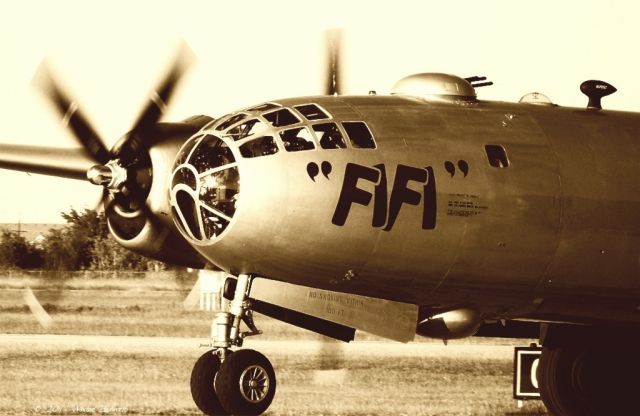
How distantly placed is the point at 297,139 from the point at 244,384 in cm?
272

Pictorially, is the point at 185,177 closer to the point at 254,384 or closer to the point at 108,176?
the point at 254,384

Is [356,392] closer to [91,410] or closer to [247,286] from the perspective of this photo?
[91,410]

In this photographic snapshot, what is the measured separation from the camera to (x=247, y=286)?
1422 centimetres

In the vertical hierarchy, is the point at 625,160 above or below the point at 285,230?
above

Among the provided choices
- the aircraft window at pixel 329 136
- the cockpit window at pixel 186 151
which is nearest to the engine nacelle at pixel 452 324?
the aircraft window at pixel 329 136

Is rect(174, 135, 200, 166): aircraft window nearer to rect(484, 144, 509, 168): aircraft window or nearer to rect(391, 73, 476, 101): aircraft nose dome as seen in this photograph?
rect(391, 73, 476, 101): aircraft nose dome

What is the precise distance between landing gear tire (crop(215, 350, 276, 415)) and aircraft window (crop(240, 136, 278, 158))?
215 centimetres

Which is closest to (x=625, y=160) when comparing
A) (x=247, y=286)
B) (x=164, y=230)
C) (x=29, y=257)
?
(x=247, y=286)

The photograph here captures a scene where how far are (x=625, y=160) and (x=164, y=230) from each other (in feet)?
19.7

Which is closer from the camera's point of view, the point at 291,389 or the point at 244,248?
the point at 244,248

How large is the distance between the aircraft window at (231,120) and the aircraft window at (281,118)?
0.28 m

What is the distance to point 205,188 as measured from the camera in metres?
13.6

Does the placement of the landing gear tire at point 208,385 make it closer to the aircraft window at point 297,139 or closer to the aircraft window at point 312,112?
the aircraft window at point 297,139

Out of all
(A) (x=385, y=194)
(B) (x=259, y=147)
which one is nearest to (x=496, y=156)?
(A) (x=385, y=194)
